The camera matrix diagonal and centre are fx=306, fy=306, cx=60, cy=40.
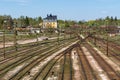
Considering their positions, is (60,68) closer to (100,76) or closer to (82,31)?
(100,76)

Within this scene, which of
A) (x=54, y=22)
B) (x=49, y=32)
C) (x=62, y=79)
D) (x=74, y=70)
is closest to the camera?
(x=62, y=79)

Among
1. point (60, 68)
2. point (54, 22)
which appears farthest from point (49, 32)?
point (60, 68)

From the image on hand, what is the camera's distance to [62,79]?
28.3 meters

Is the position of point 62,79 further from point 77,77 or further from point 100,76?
point 100,76

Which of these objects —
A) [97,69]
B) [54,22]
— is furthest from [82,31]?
[97,69]

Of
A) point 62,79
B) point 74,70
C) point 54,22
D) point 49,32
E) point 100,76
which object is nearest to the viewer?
point 62,79

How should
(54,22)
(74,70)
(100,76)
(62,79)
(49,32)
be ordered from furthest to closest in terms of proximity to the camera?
(54,22), (49,32), (74,70), (100,76), (62,79)

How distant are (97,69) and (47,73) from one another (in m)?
6.99

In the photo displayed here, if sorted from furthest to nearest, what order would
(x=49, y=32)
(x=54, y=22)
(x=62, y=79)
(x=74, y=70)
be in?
1. (x=54, y=22)
2. (x=49, y=32)
3. (x=74, y=70)
4. (x=62, y=79)

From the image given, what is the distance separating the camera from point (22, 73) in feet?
104

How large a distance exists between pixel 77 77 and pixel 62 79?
1.88 m

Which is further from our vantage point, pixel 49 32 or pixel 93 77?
pixel 49 32

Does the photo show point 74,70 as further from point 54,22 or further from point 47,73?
point 54,22

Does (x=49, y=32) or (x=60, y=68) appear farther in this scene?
(x=49, y=32)
